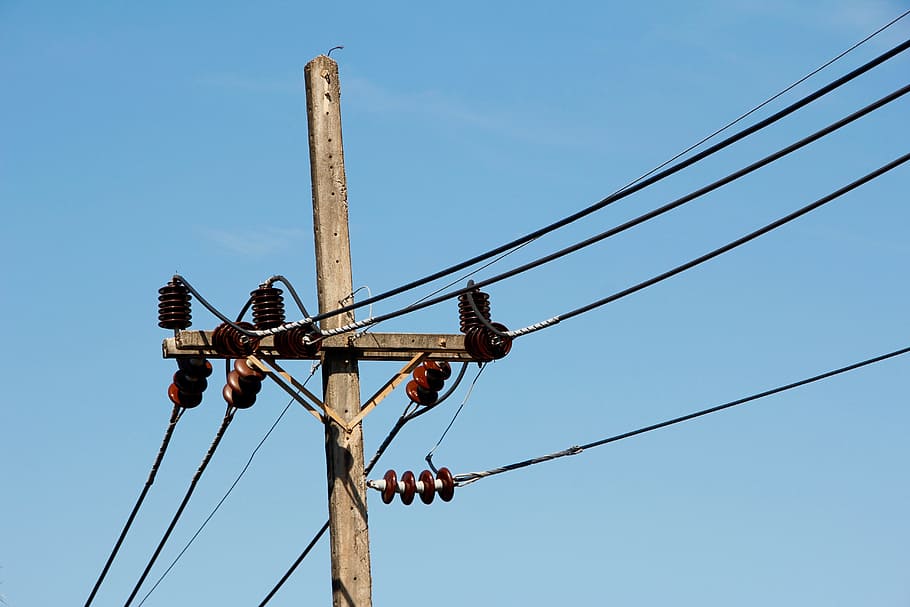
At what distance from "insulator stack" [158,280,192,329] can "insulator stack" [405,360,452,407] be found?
1900mm

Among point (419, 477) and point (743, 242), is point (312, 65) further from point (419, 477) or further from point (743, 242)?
point (743, 242)

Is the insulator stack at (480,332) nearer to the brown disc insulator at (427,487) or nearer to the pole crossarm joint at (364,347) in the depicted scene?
the pole crossarm joint at (364,347)

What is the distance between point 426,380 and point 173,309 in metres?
2.10

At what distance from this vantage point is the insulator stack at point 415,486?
35.8 ft

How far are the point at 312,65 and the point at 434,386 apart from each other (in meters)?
2.66

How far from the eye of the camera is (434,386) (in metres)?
11.6

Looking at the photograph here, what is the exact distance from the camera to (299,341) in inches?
418

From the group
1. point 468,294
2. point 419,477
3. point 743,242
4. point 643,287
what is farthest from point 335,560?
point 743,242

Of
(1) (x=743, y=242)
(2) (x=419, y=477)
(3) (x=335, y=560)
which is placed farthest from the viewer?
(2) (x=419, y=477)

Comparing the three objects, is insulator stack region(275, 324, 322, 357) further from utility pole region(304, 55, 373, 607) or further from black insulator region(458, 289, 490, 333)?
black insulator region(458, 289, 490, 333)

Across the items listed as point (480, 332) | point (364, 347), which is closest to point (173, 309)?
point (364, 347)

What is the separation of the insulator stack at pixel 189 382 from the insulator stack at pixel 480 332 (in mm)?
1962

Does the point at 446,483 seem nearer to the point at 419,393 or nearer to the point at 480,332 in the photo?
the point at 419,393

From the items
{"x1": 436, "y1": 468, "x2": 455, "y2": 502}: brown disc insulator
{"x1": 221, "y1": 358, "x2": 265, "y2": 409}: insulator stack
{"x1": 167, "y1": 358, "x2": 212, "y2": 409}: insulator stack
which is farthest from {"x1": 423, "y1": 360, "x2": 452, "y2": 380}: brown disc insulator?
{"x1": 167, "y1": 358, "x2": 212, "y2": 409}: insulator stack
